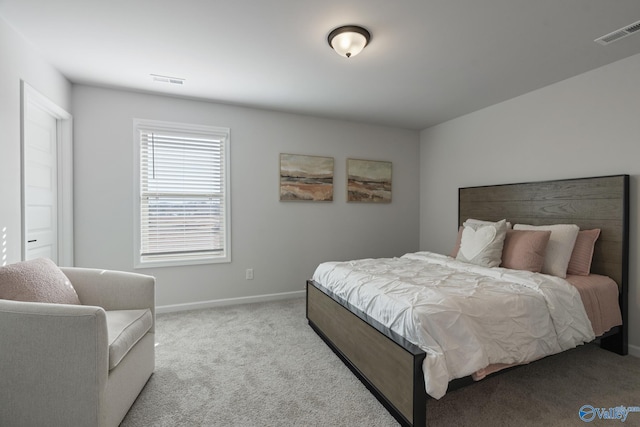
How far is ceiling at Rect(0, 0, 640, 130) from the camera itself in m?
1.90

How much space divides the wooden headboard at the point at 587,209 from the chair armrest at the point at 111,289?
11.8 feet

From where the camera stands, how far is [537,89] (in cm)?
313

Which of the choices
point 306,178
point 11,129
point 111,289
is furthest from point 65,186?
point 306,178

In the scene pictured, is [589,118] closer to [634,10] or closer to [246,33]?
[634,10]

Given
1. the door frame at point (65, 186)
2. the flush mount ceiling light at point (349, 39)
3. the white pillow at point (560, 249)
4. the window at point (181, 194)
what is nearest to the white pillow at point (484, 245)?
the white pillow at point (560, 249)

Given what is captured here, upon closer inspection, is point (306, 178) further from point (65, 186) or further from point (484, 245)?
point (65, 186)

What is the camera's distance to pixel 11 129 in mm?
2150

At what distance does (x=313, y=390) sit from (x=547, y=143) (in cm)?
322

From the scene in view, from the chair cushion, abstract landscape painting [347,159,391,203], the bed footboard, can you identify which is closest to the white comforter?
the bed footboard

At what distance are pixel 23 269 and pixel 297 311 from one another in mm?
2451

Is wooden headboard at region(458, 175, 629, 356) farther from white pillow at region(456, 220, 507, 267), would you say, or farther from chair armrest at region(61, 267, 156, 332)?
chair armrest at region(61, 267, 156, 332)

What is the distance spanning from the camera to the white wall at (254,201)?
318 centimetres

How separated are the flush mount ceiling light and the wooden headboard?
7.65 ft

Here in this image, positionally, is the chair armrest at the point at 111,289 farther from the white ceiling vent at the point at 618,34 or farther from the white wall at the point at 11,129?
the white ceiling vent at the point at 618,34
